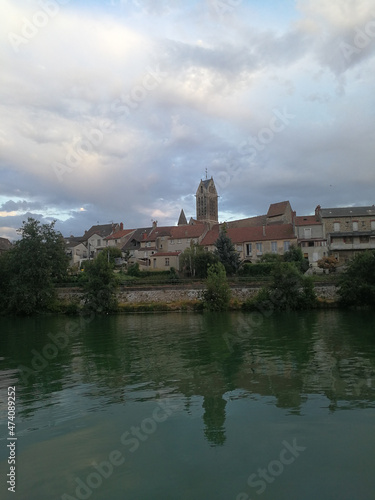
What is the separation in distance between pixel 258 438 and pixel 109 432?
12.6 feet

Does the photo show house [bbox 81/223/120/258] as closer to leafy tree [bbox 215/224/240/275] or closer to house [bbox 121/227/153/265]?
house [bbox 121/227/153/265]

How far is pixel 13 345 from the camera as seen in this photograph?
2639 cm

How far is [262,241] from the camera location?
227 ft

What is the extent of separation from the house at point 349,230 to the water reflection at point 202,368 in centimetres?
3661

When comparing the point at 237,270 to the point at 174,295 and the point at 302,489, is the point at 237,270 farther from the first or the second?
the point at 302,489

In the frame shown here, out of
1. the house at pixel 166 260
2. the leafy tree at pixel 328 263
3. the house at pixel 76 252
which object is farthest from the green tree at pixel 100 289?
the house at pixel 76 252

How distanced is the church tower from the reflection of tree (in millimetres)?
136633

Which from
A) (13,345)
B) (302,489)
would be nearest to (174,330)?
(13,345)

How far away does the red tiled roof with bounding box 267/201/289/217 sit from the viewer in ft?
264

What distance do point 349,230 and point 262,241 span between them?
14.2 m

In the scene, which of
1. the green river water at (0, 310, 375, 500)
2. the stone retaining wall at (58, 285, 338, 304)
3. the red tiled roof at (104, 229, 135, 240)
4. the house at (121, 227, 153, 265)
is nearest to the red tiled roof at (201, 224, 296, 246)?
the house at (121, 227, 153, 265)

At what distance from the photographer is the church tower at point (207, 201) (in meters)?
150

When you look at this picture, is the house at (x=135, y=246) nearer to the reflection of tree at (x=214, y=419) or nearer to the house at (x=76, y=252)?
the house at (x=76, y=252)

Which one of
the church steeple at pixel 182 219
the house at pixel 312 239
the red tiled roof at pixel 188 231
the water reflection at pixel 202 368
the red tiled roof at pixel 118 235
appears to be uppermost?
the church steeple at pixel 182 219
